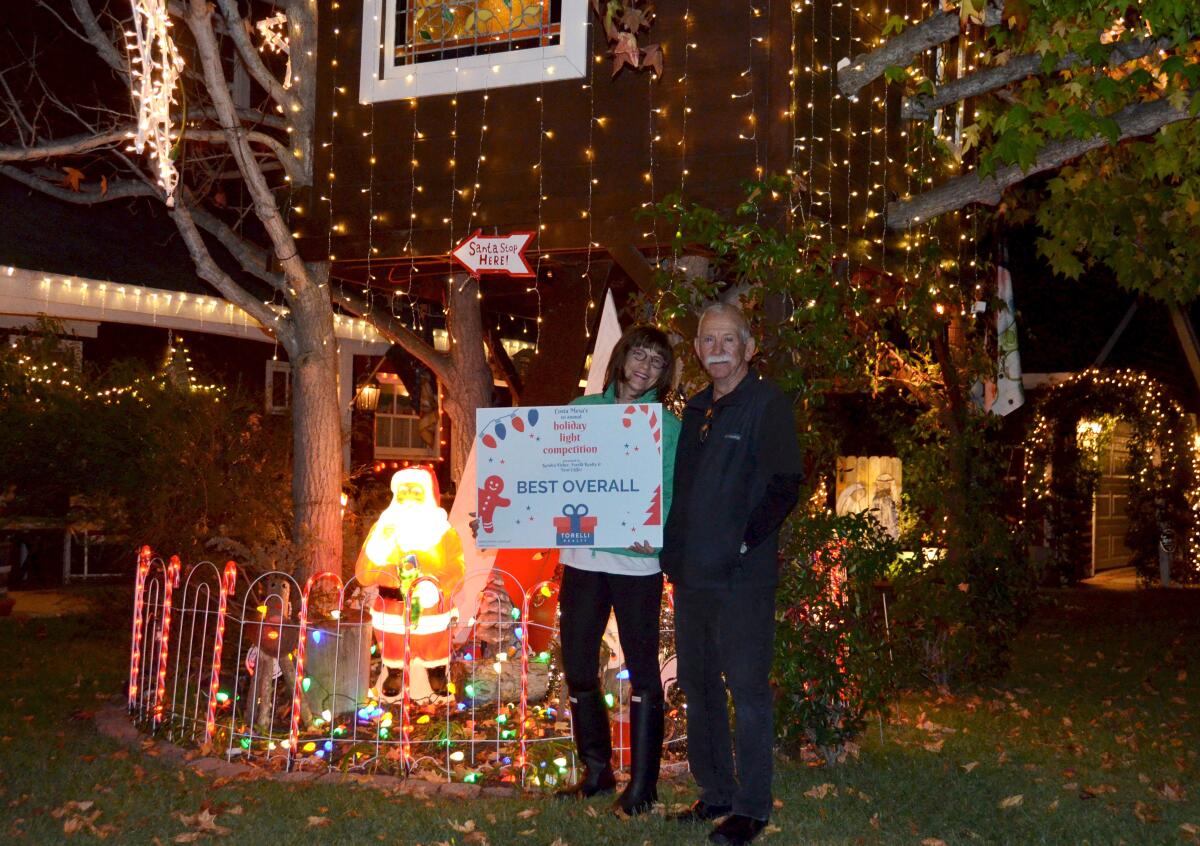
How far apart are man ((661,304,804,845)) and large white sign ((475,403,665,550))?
14cm

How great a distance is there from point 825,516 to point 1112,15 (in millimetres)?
3209

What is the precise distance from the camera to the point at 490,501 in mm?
5340

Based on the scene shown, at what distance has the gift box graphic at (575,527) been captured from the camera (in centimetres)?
514

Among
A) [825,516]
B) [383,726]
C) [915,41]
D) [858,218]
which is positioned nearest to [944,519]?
[858,218]

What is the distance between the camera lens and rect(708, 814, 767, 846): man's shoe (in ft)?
16.0

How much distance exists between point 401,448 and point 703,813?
13.3m

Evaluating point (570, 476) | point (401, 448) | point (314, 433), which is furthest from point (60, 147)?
point (401, 448)

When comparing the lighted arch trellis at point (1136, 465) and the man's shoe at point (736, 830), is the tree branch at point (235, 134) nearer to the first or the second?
the man's shoe at point (736, 830)

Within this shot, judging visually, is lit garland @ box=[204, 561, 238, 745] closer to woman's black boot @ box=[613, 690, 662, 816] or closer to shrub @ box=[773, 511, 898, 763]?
woman's black boot @ box=[613, 690, 662, 816]

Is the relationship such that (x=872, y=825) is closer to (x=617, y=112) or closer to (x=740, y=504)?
(x=740, y=504)

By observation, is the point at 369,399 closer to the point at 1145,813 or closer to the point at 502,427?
the point at 502,427

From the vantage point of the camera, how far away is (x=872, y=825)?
5.38 m

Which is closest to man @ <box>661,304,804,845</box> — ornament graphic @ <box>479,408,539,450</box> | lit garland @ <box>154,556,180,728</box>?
ornament graphic @ <box>479,408,539,450</box>

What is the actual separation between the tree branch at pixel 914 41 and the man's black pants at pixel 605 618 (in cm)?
358
